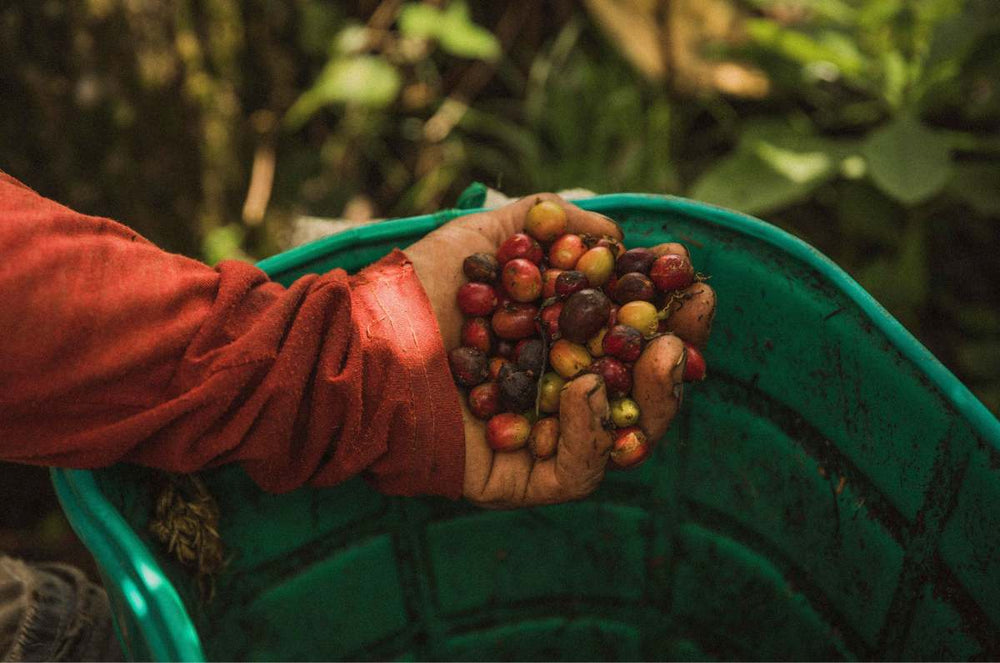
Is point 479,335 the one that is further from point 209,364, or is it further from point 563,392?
point 209,364

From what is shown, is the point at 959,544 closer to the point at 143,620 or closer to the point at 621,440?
the point at 621,440

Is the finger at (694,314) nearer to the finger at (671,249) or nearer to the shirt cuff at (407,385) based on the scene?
the finger at (671,249)

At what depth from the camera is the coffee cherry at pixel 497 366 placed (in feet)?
4.31

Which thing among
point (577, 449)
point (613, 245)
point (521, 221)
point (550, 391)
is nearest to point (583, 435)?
point (577, 449)

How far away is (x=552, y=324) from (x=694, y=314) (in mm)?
238

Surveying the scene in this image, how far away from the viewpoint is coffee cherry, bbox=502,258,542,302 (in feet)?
4.32

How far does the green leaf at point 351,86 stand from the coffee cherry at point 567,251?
193cm

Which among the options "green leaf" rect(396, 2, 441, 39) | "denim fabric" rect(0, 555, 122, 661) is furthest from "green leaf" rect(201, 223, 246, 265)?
"denim fabric" rect(0, 555, 122, 661)

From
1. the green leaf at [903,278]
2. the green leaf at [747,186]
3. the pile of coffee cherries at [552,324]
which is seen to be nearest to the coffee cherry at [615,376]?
the pile of coffee cherries at [552,324]

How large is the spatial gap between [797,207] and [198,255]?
226 cm

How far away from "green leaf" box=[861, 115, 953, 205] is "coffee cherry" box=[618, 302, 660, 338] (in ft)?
4.25

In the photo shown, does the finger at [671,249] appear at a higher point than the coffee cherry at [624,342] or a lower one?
higher

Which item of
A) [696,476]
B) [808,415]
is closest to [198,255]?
[696,476]

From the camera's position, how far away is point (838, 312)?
3.76 feet
